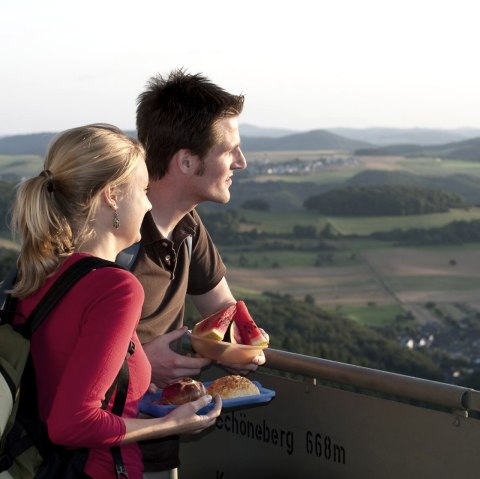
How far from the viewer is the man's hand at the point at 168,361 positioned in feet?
11.9

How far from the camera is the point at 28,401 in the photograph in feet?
8.55

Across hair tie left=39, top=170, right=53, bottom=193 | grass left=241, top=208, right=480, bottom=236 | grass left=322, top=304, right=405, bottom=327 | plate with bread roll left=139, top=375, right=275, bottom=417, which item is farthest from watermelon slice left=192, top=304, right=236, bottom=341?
grass left=241, top=208, right=480, bottom=236

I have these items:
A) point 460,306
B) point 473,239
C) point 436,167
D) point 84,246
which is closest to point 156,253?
point 84,246

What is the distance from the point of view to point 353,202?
125m

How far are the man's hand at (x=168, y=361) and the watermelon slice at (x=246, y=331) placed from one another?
0.65 feet

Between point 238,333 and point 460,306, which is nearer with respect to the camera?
point 238,333

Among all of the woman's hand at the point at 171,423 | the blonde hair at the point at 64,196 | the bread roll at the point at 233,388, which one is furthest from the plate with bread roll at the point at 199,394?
the blonde hair at the point at 64,196

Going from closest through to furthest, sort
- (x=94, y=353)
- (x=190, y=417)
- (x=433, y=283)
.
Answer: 1. (x=94, y=353)
2. (x=190, y=417)
3. (x=433, y=283)

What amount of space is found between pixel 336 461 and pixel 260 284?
94742 millimetres

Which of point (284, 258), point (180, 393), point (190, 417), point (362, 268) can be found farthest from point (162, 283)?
point (284, 258)

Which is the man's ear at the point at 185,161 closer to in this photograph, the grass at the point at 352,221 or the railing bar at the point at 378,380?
the railing bar at the point at 378,380

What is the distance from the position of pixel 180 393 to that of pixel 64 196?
0.88 metres

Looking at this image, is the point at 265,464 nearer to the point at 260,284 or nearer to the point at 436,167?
the point at 260,284

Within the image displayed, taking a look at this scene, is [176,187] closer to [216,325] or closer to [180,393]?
[216,325]
